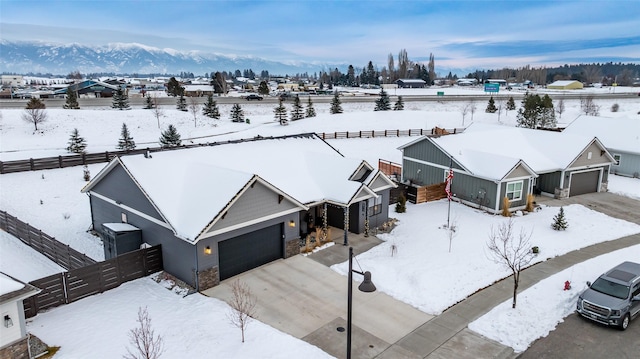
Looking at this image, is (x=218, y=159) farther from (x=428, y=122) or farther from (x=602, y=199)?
(x=428, y=122)

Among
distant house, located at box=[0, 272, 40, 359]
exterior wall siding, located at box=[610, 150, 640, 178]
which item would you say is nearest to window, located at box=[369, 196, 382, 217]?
distant house, located at box=[0, 272, 40, 359]

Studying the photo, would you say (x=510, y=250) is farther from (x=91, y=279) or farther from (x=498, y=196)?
(x=91, y=279)

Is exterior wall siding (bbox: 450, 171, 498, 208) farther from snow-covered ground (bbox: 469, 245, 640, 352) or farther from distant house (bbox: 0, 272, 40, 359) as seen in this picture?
distant house (bbox: 0, 272, 40, 359)

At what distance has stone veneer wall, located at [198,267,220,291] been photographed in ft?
58.2

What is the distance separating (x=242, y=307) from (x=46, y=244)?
39.0 feet

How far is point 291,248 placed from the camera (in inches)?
842

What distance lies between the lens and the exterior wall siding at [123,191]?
19.8 m

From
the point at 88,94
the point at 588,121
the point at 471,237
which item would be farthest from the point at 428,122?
the point at 88,94

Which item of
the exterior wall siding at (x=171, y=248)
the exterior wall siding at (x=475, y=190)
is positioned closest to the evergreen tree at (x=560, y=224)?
the exterior wall siding at (x=475, y=190)

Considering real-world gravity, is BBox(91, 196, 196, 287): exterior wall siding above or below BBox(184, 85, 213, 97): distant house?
below

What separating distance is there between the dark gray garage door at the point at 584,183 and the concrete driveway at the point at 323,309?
78.5 ft

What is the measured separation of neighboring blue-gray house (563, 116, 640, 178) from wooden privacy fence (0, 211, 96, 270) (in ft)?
137

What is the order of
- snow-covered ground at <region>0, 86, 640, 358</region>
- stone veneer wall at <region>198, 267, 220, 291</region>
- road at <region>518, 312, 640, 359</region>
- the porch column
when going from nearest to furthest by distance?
road at <region>518, 312, 640, 359</region> < snow-covered ground at <region>0, 86, 640, 358</region> < stone veneer wall at <region>198, 267, 220, 291</region> < the porch column

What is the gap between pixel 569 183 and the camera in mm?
33000
